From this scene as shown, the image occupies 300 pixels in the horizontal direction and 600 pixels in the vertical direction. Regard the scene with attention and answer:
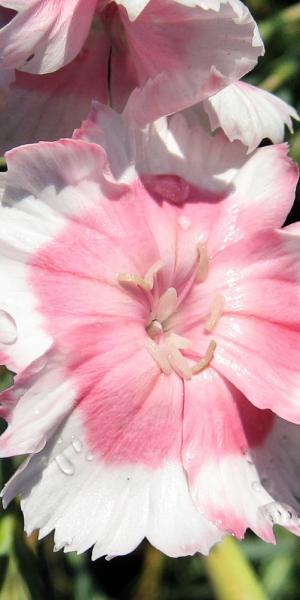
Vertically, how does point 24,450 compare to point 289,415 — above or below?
above

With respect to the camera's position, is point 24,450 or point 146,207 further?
point 146,207

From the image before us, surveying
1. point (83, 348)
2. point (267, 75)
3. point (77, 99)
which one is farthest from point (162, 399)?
point (267, 75)

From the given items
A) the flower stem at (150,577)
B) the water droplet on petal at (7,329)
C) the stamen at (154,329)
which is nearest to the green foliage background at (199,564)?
the flower stem at (150,577)

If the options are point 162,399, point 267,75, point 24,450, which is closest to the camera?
point 24,450

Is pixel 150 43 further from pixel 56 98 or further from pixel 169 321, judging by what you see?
pixel 169 321

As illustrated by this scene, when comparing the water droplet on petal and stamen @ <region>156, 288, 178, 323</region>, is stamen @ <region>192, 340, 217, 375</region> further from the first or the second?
the water droplet on petal

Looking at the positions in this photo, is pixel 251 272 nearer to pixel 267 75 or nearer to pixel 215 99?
pixel 215 99

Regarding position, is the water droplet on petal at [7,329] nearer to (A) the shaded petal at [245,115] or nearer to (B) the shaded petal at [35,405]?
(B) the shaded petal at [35,405]
